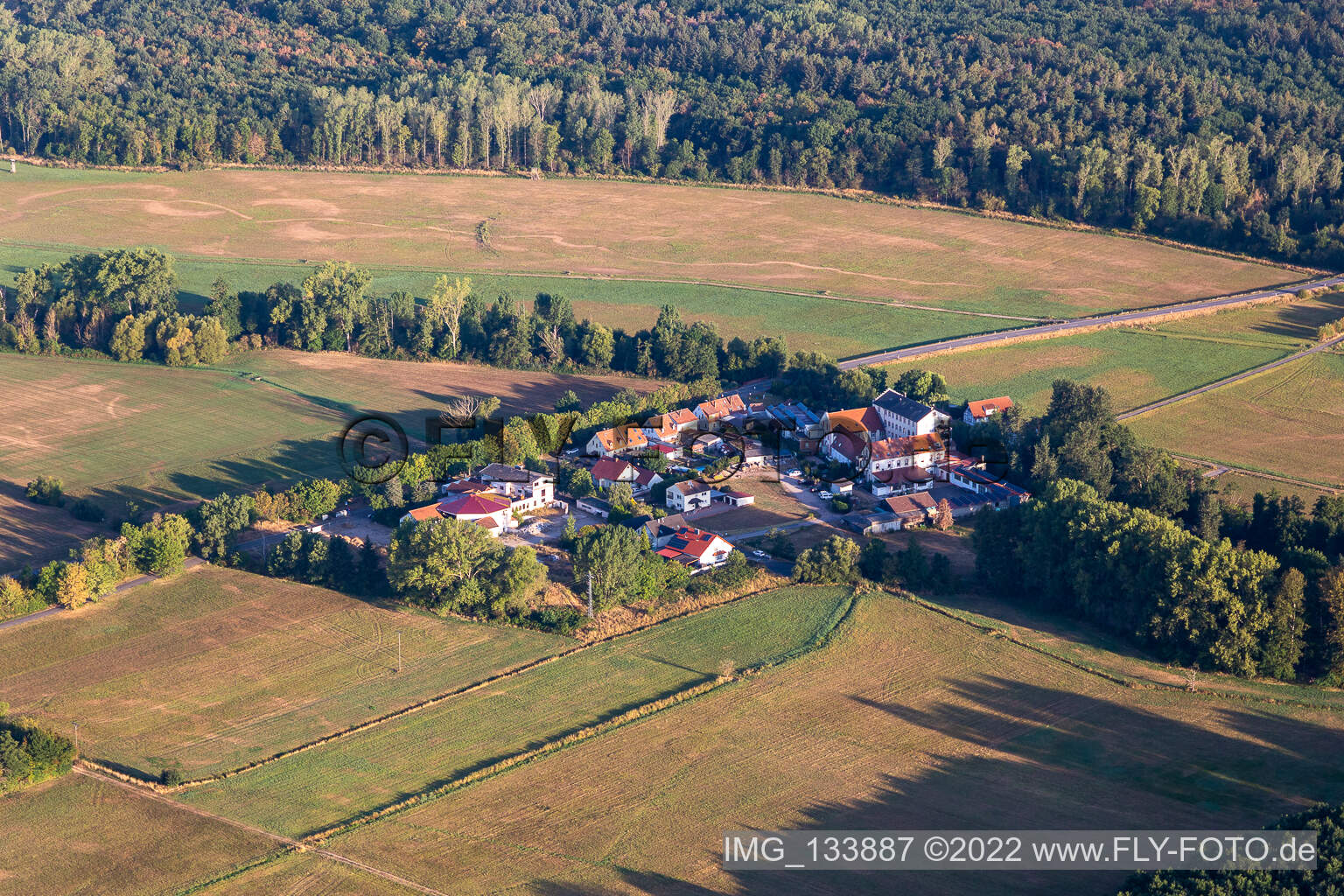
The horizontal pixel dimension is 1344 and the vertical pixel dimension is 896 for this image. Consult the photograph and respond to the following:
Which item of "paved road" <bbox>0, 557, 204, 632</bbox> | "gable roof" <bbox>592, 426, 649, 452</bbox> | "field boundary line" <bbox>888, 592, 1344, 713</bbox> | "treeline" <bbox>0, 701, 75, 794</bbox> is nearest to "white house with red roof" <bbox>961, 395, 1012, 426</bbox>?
"gable roof" <bbox>592, 426, 649, 452</bbox>

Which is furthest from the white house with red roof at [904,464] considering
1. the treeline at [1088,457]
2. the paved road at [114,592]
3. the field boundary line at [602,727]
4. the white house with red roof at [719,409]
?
the paved road at [114,592]

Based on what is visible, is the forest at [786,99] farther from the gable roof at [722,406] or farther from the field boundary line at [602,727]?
the field boundary line at [602,727]

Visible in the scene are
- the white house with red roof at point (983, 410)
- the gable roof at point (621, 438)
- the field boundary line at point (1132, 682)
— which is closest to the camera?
the field boundary line at point (1132, 682)

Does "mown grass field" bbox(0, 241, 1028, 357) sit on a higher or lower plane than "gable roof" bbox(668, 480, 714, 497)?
higher

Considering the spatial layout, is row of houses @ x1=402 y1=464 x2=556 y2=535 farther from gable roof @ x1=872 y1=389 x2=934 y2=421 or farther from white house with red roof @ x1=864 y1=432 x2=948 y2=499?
gable roof @ x1=872 y1=389 x2=934 y2=421

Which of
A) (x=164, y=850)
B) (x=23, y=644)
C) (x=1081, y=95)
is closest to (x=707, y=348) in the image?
(x=23, y=644)
